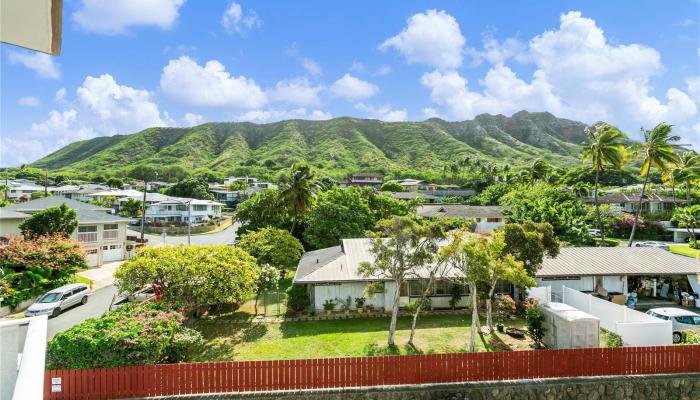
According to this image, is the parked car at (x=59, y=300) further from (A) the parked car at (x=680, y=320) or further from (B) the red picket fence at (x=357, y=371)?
(A) the parked car at (x=680, y=320)

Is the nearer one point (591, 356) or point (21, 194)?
point (591, 356)

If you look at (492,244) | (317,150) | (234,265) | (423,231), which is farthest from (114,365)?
(317,150)

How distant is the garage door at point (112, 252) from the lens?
120 feet

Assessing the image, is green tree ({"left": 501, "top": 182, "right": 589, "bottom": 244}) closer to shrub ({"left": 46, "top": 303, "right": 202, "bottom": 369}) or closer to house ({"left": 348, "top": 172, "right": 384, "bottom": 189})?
shrub ({"left": 46, "top": 303, "right": 202, "bottom": 369})

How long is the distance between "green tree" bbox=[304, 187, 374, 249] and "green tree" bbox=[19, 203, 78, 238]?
19.4 meters

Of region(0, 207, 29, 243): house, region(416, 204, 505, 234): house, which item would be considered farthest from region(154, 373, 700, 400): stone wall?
region(416, 204, 505, 234): house

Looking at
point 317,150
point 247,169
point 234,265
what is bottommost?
point 234,265

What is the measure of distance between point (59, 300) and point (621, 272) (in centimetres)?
3433

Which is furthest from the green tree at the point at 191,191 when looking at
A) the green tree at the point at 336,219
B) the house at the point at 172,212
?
the green tree at the point at 336,219

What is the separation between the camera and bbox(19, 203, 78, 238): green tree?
28562 mm

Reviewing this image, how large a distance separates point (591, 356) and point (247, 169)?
143768 millimetres

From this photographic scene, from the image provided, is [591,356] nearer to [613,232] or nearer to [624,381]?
[624,381]

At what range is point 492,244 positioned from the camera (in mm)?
17250

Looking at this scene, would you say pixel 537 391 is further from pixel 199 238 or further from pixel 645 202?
pixel 645 202
